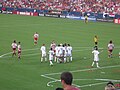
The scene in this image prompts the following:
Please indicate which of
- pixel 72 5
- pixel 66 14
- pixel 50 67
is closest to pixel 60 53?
pixel 50 67

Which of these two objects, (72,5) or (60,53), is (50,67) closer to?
(60,53)

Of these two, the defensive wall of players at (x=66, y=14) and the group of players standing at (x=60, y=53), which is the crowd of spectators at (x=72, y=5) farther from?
the group of players standing at (x=60, y=53)

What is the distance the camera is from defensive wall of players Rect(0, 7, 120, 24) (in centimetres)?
6814

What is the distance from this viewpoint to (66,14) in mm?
75188

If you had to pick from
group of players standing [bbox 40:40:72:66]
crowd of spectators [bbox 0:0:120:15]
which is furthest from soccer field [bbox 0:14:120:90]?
crowd of spectators [bbox 0:0:120:15]

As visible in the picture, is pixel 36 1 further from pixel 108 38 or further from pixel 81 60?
pixel 81 60

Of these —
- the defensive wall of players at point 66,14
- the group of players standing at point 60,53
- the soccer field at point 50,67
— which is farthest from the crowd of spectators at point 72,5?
the group of players standing at point 60,53

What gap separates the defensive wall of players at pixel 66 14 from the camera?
68137 millimetres

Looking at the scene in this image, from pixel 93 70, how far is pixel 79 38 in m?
18.9

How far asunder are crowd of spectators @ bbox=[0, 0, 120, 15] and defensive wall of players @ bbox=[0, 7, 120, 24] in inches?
80.8

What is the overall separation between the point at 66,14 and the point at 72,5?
191 inches

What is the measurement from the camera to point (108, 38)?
46312 mm

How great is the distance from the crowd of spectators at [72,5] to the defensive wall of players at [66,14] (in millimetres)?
2054

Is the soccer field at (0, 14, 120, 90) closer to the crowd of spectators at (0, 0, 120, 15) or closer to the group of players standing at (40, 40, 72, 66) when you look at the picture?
the group of players standing at (40, 40, 72, 66)
